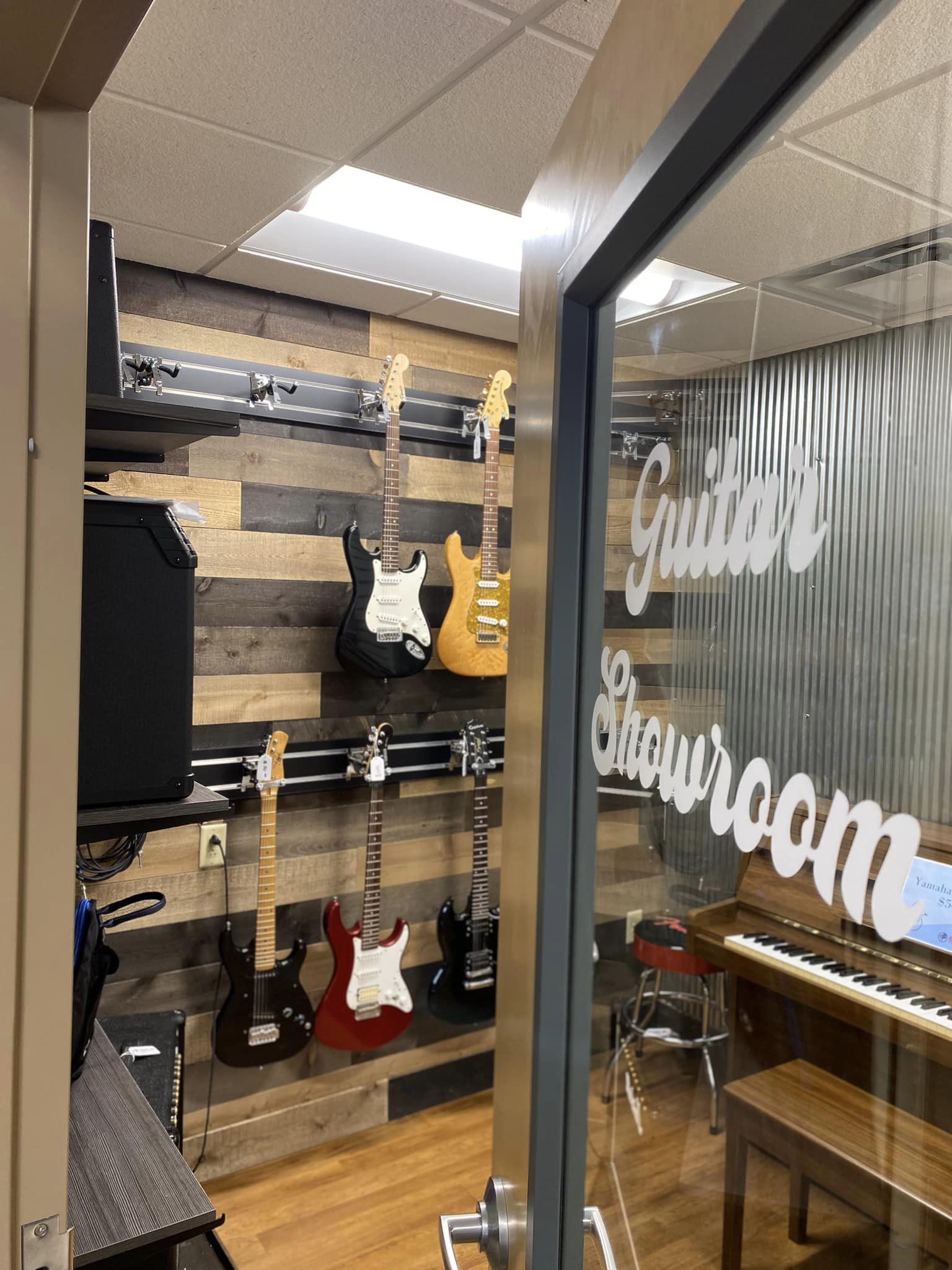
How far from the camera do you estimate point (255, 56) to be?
1.34 metres

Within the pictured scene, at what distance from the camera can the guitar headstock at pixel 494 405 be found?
8.95 ft

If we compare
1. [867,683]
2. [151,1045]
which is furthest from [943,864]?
[151,1045]

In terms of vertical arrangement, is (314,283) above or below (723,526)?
above

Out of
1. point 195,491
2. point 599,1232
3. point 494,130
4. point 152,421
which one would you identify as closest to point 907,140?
point 599,1232

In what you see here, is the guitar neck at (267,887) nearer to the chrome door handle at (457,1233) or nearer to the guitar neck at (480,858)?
the guitar neck at (480,858)

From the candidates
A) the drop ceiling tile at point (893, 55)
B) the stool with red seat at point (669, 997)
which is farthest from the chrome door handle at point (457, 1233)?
the drop ceiling tile at point (893, 55)

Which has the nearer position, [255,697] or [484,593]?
[255,697]

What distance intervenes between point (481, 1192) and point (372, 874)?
2.80ft

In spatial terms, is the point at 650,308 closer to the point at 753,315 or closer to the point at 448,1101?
the point at 753,315

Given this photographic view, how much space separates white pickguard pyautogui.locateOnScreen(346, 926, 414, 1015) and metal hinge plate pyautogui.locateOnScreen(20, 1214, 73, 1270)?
1.75 metres

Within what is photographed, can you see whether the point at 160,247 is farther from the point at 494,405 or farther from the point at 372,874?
the point at 372,874

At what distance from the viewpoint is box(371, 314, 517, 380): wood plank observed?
2648mm

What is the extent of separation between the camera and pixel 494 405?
2742 millimetres

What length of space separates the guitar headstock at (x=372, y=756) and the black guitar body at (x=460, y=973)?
516 mm
